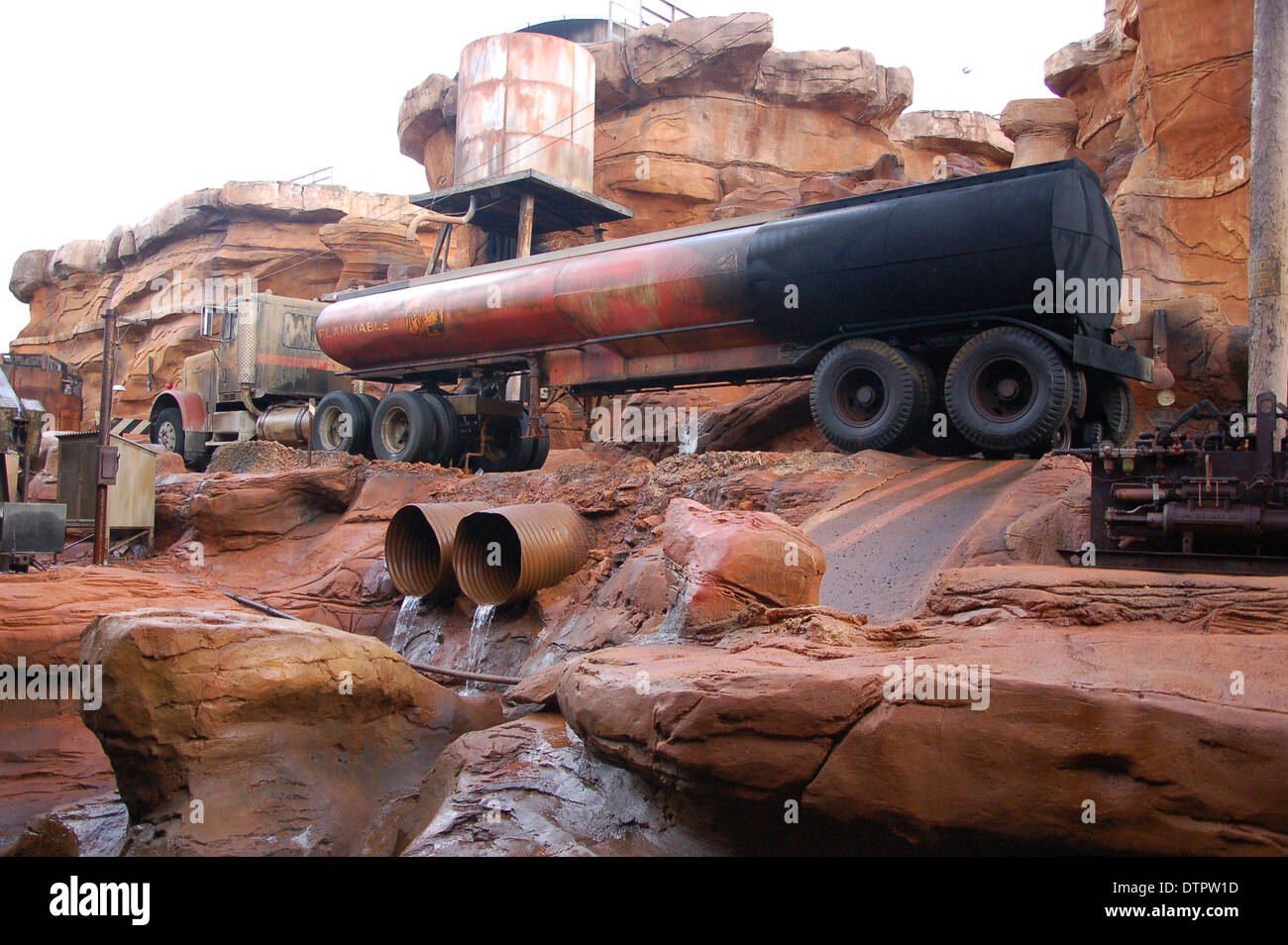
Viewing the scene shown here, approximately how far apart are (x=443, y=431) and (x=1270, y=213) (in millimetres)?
10222

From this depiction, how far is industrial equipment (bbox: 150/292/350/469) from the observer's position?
16.8 meters

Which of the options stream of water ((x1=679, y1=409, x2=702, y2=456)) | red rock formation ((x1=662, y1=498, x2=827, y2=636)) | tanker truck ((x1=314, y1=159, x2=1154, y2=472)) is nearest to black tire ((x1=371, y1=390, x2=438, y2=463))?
tanker truck ((x1=314, y1=159, x2=1154, y2=472))

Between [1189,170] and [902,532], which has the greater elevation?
[1189,170]

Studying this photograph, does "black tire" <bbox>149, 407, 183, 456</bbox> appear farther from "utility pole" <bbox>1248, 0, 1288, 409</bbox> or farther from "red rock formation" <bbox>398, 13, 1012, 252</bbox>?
"utility pole" <bbox>1248, 0, 1288, 409</bbox>

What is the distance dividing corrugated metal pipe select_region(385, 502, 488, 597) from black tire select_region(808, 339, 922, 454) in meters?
3.66

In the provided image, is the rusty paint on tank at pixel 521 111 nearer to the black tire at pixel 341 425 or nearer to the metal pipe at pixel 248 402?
the metal pipe at pixel 248 402

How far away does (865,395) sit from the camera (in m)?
9.99

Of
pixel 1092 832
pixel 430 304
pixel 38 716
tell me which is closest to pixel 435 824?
pixel 1092 832

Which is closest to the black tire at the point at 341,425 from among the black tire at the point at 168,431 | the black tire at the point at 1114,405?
the black tire at the point at 168,431

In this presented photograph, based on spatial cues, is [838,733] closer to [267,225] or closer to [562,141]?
[562,141]

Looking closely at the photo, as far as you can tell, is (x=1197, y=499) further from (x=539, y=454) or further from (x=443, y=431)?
(x=539, y=454)

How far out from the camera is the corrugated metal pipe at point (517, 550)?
8.79 m

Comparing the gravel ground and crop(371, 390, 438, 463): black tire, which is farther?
the gravel ground

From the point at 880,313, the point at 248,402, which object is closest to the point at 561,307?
the point at 880,313
